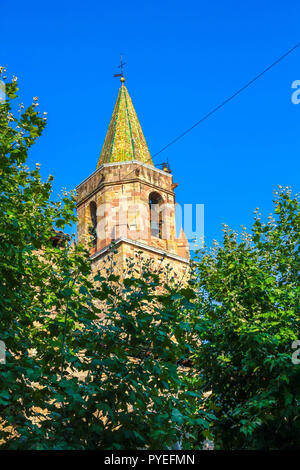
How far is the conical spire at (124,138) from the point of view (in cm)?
2178

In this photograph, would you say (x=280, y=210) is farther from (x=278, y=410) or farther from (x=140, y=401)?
(x=140, y=401)

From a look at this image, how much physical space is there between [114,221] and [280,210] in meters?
9.46

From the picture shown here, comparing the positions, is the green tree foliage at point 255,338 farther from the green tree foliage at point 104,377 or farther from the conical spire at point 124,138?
the conical spire at point 124,138

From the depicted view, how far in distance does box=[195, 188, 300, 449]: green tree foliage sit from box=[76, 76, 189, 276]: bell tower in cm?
716

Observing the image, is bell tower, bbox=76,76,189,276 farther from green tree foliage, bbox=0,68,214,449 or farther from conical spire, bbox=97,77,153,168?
green tree foliage, bbox=0,68,214,449

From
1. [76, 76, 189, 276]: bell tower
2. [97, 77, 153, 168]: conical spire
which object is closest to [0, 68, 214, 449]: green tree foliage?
[76, 76, 189, 276]: bell tower

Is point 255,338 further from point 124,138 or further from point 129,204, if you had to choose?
point 124,138

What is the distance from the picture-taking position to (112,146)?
22203mm

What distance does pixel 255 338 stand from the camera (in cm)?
854

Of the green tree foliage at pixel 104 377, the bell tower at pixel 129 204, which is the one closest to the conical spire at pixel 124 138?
the bell tower at pixel 129 204

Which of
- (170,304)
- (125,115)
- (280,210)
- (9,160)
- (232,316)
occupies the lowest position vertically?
(170,304)

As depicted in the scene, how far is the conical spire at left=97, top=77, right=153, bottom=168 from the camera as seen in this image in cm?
2178

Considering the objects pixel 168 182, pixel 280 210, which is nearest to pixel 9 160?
pixel 280 210

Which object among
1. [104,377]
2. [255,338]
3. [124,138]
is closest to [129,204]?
[124,138]
